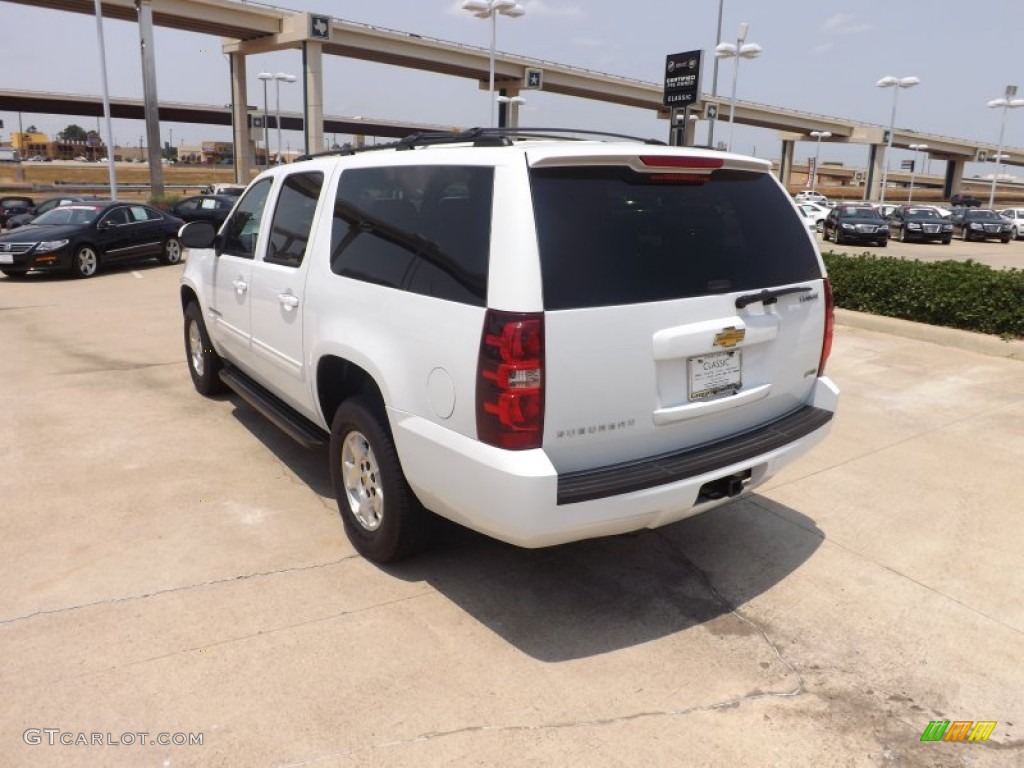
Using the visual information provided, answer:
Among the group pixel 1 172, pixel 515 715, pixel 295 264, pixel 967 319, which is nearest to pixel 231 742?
pixel 515 715

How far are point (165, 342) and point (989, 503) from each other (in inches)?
328

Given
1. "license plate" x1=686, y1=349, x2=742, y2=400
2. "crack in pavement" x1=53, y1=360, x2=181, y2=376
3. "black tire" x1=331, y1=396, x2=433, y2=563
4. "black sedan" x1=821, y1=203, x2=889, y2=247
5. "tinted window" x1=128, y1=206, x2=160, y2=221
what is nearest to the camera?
"license plate" x1=686, y1=349, x2=742, y2=400

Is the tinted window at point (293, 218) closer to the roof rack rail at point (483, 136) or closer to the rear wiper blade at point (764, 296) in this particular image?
the roof rack rail at point (483, 136)

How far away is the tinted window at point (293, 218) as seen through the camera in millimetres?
4348

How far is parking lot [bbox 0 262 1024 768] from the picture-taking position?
2.73 meters

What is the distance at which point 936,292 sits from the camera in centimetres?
965

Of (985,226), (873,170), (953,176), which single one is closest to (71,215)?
(985,226)

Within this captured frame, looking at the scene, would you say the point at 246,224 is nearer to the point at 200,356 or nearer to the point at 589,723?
the point at 200,356

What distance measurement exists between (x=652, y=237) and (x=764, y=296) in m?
0.65

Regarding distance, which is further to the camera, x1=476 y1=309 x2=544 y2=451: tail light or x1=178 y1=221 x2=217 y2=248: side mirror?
x1=178 y1=221 x2=217 y2=248: side mirror

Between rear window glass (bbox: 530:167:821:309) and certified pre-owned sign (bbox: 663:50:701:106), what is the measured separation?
17.8m

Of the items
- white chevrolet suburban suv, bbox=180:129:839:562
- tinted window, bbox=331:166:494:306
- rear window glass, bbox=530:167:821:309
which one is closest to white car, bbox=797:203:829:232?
rear window glass, bbox=530:167:821:309

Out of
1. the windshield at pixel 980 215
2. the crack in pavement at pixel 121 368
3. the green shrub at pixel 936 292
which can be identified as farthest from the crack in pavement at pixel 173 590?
the windshield at pixel 980 215

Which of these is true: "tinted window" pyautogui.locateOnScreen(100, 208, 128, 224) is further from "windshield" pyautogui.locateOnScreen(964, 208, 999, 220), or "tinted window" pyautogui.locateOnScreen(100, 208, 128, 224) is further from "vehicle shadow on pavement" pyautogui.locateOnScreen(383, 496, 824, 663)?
"windshield" pyautogui.locateOnScreen(964, 208, 999, 220)
